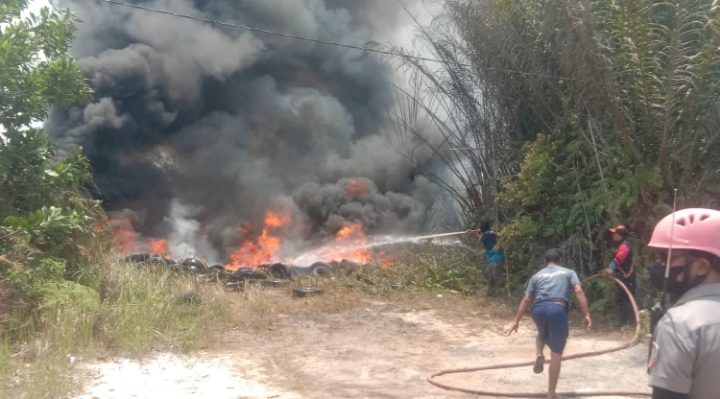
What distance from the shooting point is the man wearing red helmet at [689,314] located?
2.04 meters

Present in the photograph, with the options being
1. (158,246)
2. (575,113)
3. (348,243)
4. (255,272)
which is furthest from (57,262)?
(348,243)

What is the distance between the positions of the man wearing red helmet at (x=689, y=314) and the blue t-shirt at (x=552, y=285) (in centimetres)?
355

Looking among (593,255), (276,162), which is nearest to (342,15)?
(276,162)

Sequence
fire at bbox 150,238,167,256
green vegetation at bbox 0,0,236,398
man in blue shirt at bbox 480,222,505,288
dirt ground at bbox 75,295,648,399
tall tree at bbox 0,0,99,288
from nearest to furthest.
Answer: dirt ground at bbox 75,295,648,399, green vegetation at bbox 0,0,236,398, tall tree at bbox 0,0,99,288, man in blue shirt at bbox 480,222,505,288, fire at bbox 150,238,167,256

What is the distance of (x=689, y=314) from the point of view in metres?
2.09

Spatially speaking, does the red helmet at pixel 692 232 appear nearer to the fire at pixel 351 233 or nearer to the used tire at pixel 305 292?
the used tire at pixel 305 292

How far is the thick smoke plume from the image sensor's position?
19.2 m

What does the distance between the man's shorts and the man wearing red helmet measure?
350cm

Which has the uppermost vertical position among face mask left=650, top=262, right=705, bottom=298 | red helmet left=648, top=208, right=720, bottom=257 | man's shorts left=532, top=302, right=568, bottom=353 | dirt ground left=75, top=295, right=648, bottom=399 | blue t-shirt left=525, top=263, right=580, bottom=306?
red helmet left=648, top=208, right=720, bottom=257

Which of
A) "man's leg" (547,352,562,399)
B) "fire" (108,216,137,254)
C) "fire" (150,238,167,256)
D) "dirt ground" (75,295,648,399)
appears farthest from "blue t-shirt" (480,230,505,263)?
"fire" (108,216,137,254)

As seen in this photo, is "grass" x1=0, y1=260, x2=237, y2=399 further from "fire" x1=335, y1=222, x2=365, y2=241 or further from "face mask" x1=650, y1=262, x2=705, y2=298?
"fire" x1=335, y1=222, x2=365, y2=241

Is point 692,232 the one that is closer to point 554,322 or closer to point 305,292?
point 554,322

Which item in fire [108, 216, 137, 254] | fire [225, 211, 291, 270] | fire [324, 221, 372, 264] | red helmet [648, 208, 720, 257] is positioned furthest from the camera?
fire [225, 211, 291, 270]

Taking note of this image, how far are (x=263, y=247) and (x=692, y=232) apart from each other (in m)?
16.7
